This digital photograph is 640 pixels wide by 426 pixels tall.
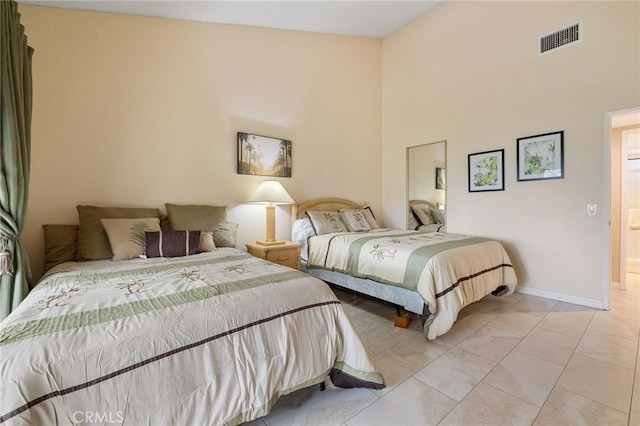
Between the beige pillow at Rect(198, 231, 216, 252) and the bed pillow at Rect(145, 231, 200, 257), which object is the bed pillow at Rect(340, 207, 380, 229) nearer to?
the beige pillow at Rect(198, 231, 216, 252)

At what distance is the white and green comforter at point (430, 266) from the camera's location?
214cm

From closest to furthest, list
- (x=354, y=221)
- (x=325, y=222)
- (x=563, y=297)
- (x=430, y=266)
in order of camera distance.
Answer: (x=430, y=266)
(x=563, y=297)
(x=325, y=222)
(x=354, y=221)

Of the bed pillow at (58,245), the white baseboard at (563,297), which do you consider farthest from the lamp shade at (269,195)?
the white baseboard at (563,297)

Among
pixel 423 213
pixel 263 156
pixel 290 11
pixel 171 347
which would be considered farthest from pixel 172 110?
pixel 423 213

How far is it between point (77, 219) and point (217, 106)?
175 cm

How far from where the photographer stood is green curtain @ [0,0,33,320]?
158 cm

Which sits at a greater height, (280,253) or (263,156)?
(263,156)

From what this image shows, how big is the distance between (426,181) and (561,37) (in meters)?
2.09

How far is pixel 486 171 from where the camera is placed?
3.49 m

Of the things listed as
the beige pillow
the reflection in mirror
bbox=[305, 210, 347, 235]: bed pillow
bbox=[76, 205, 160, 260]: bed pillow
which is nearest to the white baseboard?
the reflection in mirror

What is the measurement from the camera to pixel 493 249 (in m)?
2.81

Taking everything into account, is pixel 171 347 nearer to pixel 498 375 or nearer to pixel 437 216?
pixel 498 375

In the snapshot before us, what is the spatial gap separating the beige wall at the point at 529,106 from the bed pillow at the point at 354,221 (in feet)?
3.94

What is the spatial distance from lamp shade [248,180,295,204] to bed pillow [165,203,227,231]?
0.41 meters
